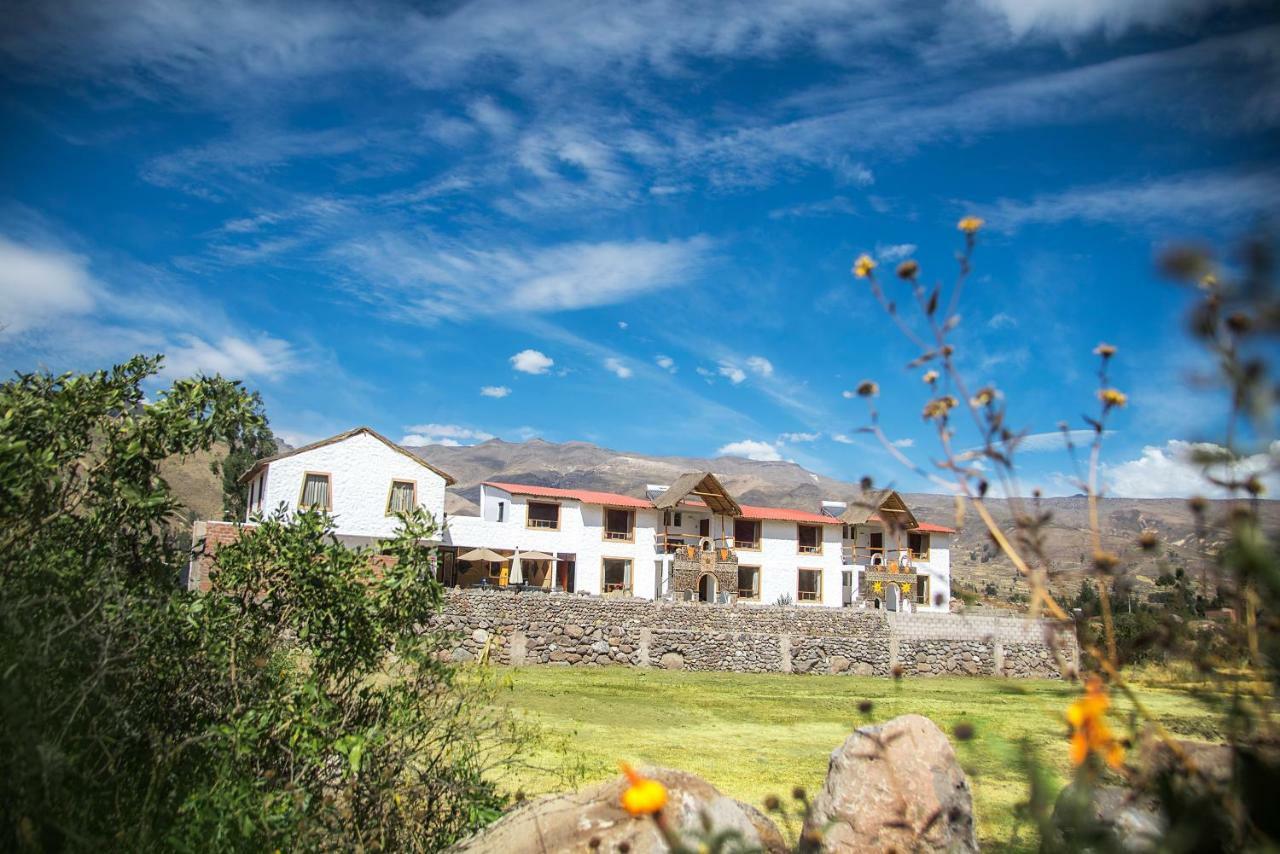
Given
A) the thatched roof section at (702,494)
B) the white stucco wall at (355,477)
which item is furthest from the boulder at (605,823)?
the thatched roof section at (702,494)

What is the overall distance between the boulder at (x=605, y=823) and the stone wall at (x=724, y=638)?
2021cm

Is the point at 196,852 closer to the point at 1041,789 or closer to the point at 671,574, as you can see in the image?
the point at 1041,789

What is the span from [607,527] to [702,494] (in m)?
5.78

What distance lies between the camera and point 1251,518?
1.43m

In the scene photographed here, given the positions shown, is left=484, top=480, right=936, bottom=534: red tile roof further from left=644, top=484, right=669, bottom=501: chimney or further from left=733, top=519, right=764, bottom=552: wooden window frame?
left=644, top=484, right=669, bottom=501: chimney

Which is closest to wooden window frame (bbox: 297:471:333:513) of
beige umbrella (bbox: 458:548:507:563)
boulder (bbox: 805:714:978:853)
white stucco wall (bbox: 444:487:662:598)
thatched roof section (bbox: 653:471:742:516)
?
white stucco wall (bbox: 444:487:662:598)

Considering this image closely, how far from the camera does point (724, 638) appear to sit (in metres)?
30.0

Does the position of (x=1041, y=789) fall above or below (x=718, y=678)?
above

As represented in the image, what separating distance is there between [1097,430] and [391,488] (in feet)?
117

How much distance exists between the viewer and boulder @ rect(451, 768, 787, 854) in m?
5.07

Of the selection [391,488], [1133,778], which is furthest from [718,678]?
[1133,778]

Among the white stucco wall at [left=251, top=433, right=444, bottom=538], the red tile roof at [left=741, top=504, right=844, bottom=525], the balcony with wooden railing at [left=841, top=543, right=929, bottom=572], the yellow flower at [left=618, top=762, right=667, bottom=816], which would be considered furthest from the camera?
the balcony with wooden railing at [left=841, top=543, right=929, bottom=572]

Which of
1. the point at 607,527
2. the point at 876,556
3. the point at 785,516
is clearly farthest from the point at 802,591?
the point at 607,527

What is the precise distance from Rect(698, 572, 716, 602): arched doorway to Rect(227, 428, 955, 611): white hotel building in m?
0.13
